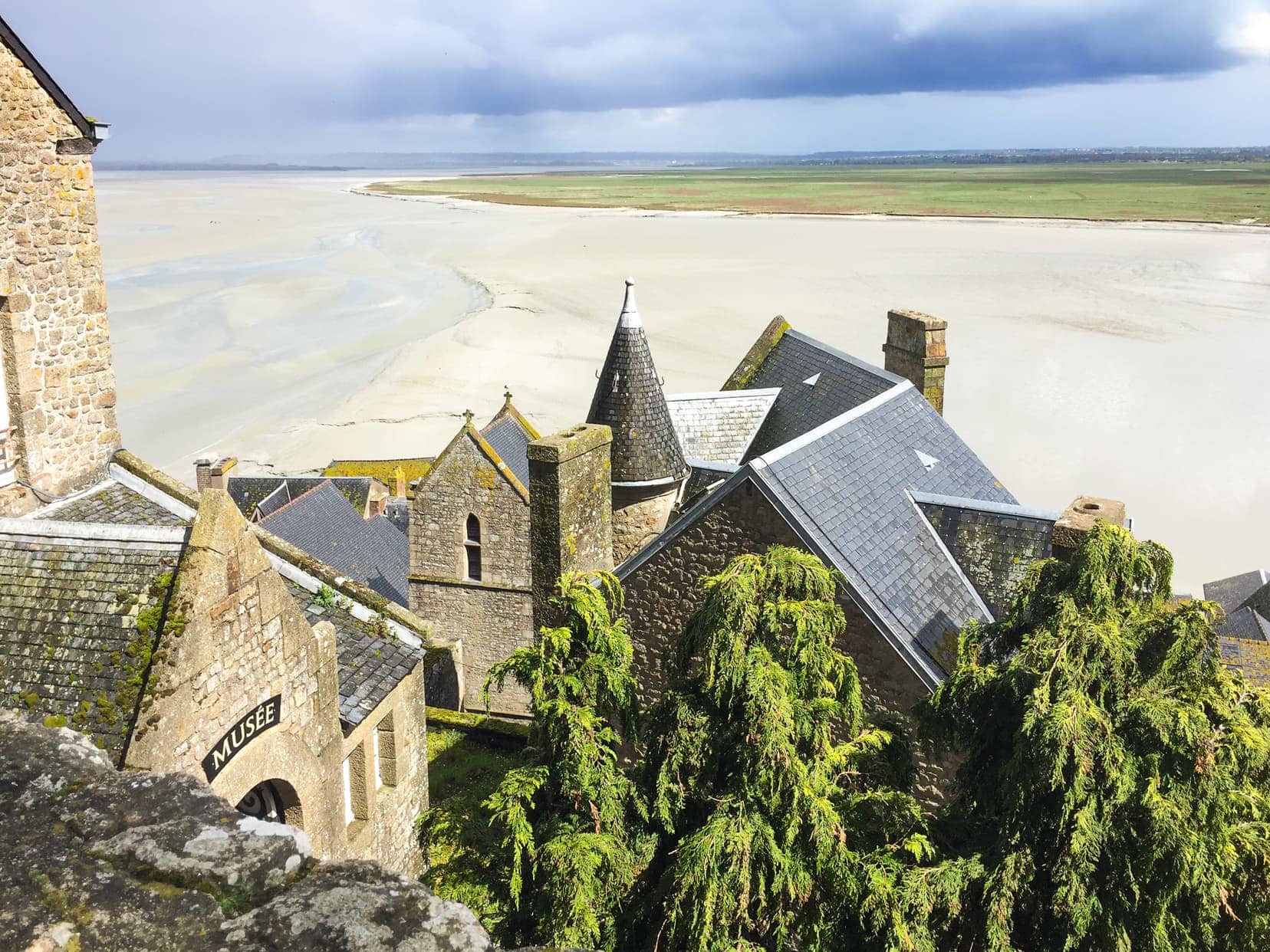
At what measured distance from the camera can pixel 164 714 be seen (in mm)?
6383

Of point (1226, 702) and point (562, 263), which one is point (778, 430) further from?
point (562, 263)

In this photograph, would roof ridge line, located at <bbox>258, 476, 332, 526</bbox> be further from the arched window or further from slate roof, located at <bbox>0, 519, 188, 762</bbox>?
slate roof, located at <bbox>0, 519, 188, 762</bbox>

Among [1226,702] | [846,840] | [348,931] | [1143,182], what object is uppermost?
[1143,182]

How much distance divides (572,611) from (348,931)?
14.6 ft

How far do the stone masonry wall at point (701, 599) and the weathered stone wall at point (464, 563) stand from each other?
6167 millimetres

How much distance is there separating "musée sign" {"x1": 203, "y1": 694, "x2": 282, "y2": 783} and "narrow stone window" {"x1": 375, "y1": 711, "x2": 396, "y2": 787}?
2.68 m

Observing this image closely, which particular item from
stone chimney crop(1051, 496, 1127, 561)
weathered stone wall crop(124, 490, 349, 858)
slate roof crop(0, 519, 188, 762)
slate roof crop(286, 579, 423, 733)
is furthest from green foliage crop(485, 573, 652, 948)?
stone chimney crop(1051, 496, 1127, 561)

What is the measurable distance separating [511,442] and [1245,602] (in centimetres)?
1563

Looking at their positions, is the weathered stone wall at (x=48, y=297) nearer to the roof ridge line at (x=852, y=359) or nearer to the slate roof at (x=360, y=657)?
the slate roof at (x=360, y=657)

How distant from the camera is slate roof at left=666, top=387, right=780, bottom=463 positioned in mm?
17688

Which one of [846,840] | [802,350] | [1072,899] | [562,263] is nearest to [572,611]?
[846,840]

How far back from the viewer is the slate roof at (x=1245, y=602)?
19516 millimetres

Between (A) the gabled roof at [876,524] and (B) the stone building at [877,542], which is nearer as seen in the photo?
(B) the stone building at [877,542]

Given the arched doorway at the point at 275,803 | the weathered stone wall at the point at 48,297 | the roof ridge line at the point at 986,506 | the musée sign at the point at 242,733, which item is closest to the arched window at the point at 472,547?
the weathered stone wall at the point at 48,297
